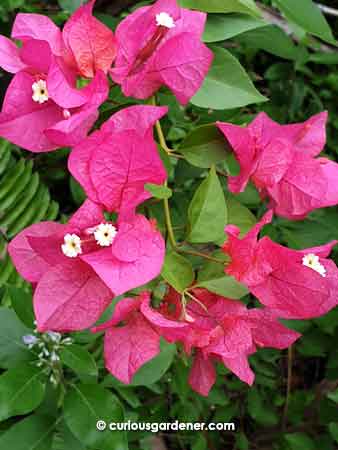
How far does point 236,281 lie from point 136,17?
0.98 ft

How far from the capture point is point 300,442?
1.17 meters

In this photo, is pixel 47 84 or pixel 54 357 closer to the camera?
pixel 47 84

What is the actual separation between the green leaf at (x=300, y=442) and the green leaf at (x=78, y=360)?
0.53 m

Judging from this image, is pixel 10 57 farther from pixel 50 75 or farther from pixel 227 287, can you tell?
pixel 227 287

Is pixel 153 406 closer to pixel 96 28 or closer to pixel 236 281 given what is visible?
pixel 236 281

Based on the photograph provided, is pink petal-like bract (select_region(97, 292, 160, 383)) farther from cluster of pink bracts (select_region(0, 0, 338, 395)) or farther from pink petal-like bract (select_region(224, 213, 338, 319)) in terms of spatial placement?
pink petal-like bract (select_region(224, 213, 338, 319))

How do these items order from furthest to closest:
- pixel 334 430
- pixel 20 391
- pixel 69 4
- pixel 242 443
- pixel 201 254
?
pixel 242 443 < pixel 334 430 < pixel 69 4 < pixel 20 391 < pixel 201 254

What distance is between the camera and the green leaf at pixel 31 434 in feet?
2.78

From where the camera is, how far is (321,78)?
1.61m

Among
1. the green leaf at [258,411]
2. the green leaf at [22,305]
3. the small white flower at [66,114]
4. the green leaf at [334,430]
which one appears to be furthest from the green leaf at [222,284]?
the green leaf at [258,411]

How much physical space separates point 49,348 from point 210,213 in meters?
0.44

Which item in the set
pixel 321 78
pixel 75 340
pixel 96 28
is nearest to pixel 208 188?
pixel 96 28

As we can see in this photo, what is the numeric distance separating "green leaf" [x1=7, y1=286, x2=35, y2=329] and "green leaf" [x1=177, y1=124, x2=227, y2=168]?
33 cm

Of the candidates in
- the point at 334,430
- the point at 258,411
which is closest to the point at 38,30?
the point at 334,430
